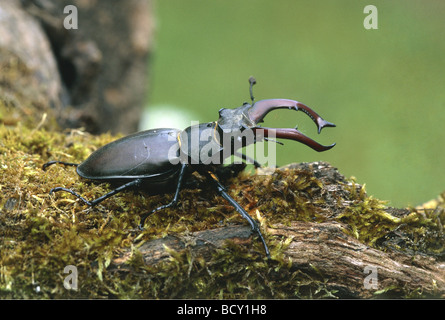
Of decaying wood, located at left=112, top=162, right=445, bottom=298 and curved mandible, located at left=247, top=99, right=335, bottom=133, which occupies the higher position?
curved mandible, located at left=247, top=99, right=335, bottom=133

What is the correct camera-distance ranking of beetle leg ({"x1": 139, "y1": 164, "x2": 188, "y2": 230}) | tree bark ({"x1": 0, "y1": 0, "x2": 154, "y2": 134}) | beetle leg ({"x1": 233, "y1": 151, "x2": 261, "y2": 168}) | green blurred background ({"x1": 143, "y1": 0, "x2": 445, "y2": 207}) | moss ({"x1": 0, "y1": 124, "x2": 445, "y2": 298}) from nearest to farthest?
moss ({"x1": 0, "y1": 124, "x2": 445, "y2": 298}) → beetle leg ({"x1": 139, "y1": 164, "x2": 188, "y2": 230}) → beetle leg ({"x1": 233, "y1": 151, "x2": 261, "y2": 168}) → tree bark ({"x1": 0, "y1": 0, "x2": 154, "y2": 134}) → green blurred background ({"x1": 143, "y1": 0, "x2": 445, "y2": 207})

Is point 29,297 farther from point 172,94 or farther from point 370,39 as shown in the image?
point 370,39

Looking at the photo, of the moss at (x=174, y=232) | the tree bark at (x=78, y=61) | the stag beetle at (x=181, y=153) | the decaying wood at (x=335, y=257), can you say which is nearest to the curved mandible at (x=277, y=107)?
the stag beetle at (x=181, y=153)

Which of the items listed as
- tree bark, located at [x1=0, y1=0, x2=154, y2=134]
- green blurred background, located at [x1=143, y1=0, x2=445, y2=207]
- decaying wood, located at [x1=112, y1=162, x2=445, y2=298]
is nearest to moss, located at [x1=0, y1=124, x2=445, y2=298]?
decaying wood, located at [x1=112, y1=162, x2=445, y2=298]

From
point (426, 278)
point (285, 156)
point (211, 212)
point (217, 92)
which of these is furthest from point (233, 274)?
point (217, 92)

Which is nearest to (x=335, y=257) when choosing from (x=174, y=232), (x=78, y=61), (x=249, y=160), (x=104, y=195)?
(x=174, y=232)

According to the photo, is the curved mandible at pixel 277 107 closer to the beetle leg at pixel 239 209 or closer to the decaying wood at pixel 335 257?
the beetle leg at pixel 239 209

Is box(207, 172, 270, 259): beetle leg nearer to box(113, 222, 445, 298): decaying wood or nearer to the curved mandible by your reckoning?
box(113, 222, 445, 298): decaying wood
